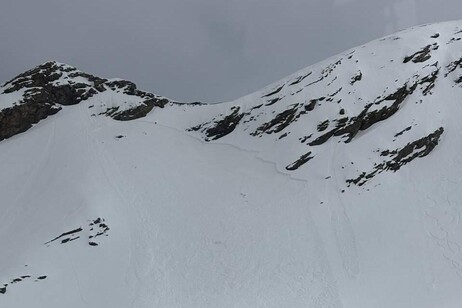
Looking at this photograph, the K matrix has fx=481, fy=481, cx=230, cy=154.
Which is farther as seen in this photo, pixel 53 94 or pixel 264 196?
pixel 53 94

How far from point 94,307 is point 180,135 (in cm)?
2476

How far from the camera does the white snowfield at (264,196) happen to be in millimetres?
25750

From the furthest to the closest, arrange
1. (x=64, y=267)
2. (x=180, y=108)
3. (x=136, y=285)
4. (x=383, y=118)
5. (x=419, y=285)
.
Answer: (x=180, y=108)
(x=383, y=118)
(x=64, y=267)
(x=136, y=285)
(x=419, y=285)

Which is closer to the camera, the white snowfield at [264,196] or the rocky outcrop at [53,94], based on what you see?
the white snowfield at [264,196]

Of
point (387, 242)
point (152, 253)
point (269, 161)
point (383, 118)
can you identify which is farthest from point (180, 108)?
point (387, 242)

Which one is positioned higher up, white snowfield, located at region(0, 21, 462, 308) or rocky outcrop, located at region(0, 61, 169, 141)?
rocky outcrop, located at region(0, 61, 169, 141)

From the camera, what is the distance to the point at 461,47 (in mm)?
45312

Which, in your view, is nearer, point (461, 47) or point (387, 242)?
point (387, 242)

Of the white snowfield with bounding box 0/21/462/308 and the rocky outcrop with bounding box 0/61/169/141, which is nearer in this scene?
the white snowfield with bounding box 0/21/462/308

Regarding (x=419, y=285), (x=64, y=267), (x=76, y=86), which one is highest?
(x=76, y=86)

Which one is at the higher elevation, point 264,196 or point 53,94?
point 53,94

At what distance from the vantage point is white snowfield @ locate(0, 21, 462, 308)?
25.8m

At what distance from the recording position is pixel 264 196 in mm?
34656

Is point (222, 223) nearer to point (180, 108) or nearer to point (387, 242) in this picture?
point (387, 242)
